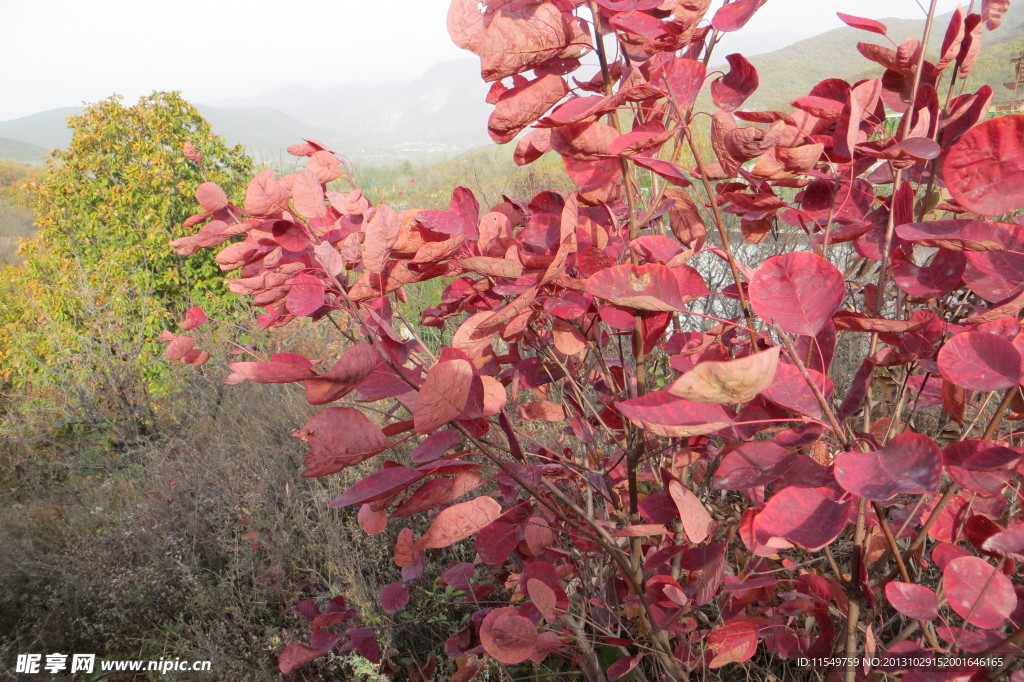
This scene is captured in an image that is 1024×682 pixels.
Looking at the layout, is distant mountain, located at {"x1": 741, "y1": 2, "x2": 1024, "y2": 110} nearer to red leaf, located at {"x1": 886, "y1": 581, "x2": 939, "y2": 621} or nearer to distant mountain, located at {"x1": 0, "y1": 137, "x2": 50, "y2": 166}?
red leaf, located at {"x1": 886, "y1": 581, "x2": 939, "y2": 621}

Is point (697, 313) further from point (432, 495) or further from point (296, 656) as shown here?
point (296, 656)

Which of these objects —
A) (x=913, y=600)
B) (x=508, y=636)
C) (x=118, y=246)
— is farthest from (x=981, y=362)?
(x=118, y=246)

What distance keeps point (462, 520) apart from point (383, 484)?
112 mm

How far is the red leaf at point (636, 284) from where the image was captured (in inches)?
19.1

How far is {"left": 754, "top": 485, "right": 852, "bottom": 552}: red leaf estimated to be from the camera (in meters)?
0.46

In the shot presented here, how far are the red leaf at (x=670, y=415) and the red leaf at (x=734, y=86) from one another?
1.38ft

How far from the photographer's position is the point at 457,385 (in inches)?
19.1

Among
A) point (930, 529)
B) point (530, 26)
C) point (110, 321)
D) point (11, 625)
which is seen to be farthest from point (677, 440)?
point (110, 321)

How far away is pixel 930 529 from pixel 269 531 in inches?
97.8

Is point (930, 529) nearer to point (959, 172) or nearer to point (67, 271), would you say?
point (959, 172)

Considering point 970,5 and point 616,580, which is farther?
point 616,580

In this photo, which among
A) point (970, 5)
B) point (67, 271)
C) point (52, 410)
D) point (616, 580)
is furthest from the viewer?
point (67, 271)

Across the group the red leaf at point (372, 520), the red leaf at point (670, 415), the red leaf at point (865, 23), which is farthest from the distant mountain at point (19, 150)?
the red leaf at point (670, 415)

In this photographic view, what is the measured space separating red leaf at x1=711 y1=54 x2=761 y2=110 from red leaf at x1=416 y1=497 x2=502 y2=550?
0.52m
